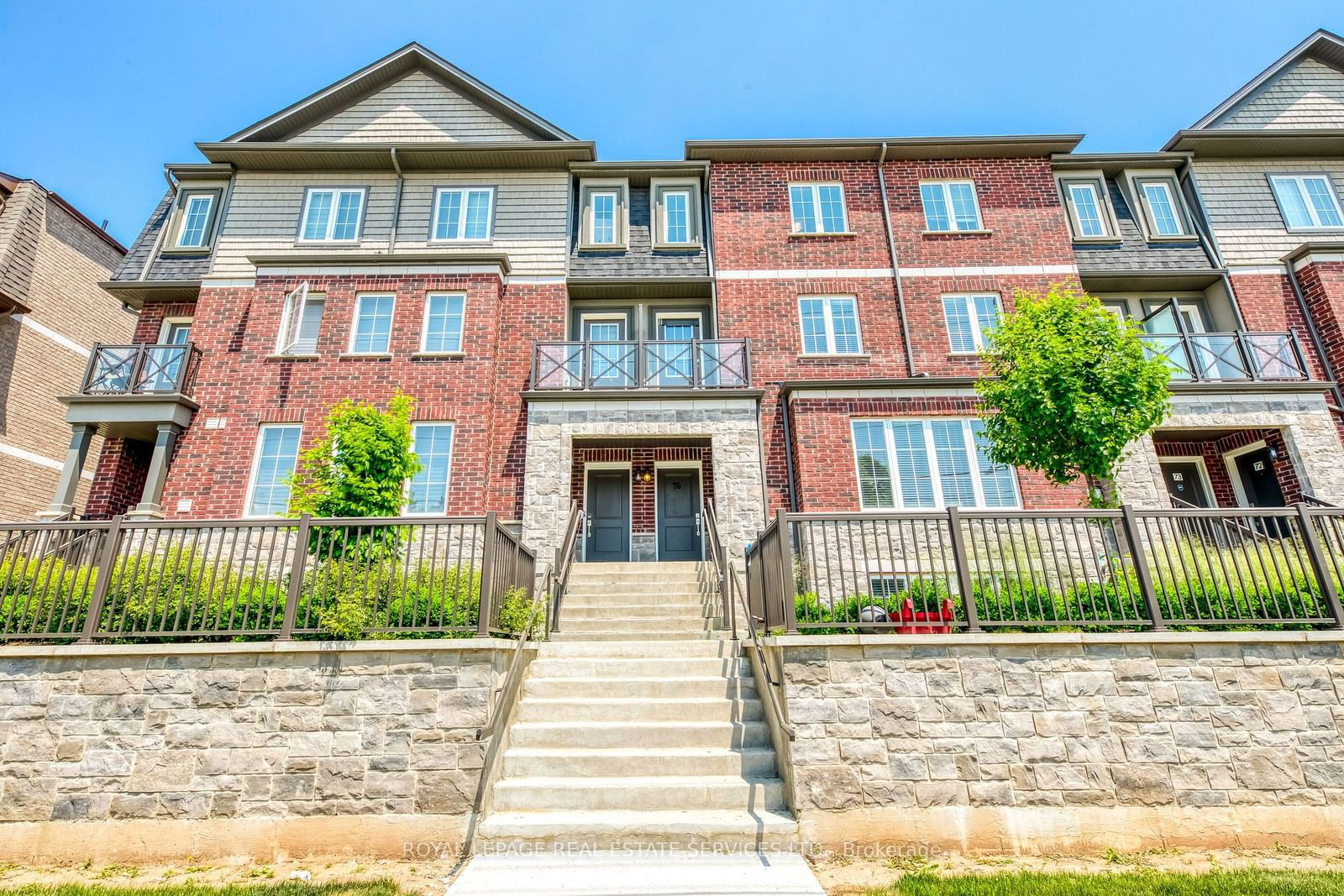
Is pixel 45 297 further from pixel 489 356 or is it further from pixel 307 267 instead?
pixel 489 356

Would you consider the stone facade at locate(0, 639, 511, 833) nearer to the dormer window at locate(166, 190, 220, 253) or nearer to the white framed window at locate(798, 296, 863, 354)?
the white framed window at locate(798, 296, 863, 354)

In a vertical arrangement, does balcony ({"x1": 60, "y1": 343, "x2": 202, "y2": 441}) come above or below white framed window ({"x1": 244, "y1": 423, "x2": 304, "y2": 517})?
above

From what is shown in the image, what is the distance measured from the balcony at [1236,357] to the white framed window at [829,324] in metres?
5.86

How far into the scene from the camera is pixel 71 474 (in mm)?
12109

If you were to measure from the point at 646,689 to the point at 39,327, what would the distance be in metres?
19.9

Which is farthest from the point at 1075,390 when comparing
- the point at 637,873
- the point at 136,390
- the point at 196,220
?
the point at 196,220

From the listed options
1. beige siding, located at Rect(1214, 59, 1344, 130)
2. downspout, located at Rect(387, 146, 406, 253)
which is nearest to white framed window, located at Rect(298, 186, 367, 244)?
downspout, located at Rect(387, 146, 406, 253)

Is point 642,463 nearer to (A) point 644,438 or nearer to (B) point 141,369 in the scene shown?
(A) point 644,438

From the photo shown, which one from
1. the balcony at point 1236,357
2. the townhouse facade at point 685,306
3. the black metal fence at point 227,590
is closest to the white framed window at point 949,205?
the townhouse facade at point 685,306

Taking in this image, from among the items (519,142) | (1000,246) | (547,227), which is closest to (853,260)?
(1000,246)

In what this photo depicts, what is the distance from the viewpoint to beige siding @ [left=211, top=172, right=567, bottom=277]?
14.4 metres

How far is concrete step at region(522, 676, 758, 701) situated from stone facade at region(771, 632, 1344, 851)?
1.31 m

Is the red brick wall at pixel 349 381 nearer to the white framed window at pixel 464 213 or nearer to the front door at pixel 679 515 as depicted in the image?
the white framed window at pixel 464 213

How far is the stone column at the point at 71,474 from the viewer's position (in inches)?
463
